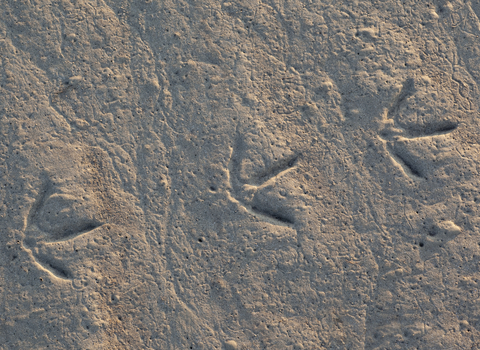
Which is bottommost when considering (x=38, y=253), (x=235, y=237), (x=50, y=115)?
(x=38, y=253)

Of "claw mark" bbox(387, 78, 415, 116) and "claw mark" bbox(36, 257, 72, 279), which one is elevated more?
"claw mark" bbox(387, 78, 415, 116)

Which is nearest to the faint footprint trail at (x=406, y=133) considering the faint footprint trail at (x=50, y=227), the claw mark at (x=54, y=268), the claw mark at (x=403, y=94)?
the claw mark at (x=403, y=94)

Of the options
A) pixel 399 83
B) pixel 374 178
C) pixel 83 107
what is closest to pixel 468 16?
pixel 399 83

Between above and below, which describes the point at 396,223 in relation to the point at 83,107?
above

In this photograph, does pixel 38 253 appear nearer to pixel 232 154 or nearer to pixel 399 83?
pixel 232 154

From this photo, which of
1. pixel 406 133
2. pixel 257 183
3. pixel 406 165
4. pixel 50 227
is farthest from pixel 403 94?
pixel 50 227

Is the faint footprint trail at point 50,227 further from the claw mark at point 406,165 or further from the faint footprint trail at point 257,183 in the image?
the claw mark at point 406,165

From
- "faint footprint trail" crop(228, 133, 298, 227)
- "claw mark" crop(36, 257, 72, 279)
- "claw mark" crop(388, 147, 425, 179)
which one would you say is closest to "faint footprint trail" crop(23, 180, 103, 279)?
"claw mark" crop(36, 257, 72, 279)

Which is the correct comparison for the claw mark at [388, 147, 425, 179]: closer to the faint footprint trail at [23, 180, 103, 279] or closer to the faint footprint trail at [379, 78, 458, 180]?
the faint footprint trail at [379, 78, 458, 180]
